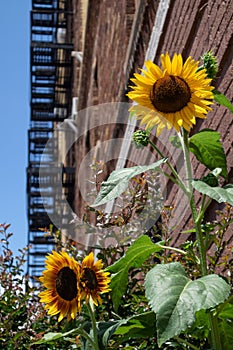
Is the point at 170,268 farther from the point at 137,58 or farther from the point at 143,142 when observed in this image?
the point at 137,58

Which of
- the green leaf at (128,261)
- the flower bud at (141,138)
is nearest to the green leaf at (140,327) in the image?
the green leaf at (128,261)

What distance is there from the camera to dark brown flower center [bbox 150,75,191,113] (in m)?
2.76

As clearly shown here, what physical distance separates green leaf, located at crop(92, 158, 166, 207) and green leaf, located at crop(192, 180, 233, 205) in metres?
0.15

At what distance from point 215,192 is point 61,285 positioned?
654 millimetres

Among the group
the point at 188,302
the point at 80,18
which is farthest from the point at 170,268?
the point at 80,18

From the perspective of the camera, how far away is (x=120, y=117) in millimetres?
9477

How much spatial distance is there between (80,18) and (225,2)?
1640 centimetres

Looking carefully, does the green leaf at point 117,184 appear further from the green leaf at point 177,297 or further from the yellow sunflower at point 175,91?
the green leaf at point 177,297

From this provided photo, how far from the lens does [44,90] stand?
81.5ft

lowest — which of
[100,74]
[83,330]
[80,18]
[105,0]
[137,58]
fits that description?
[80,18]

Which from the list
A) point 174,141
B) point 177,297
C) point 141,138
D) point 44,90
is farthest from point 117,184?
point 44,90

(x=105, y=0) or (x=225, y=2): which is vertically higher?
(x=225, y=2)

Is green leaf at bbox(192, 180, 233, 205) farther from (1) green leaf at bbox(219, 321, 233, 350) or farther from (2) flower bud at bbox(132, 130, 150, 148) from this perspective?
(1) green leaf at bbox(219, 321, 233, 350)

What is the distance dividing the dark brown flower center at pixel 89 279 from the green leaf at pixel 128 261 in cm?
16
